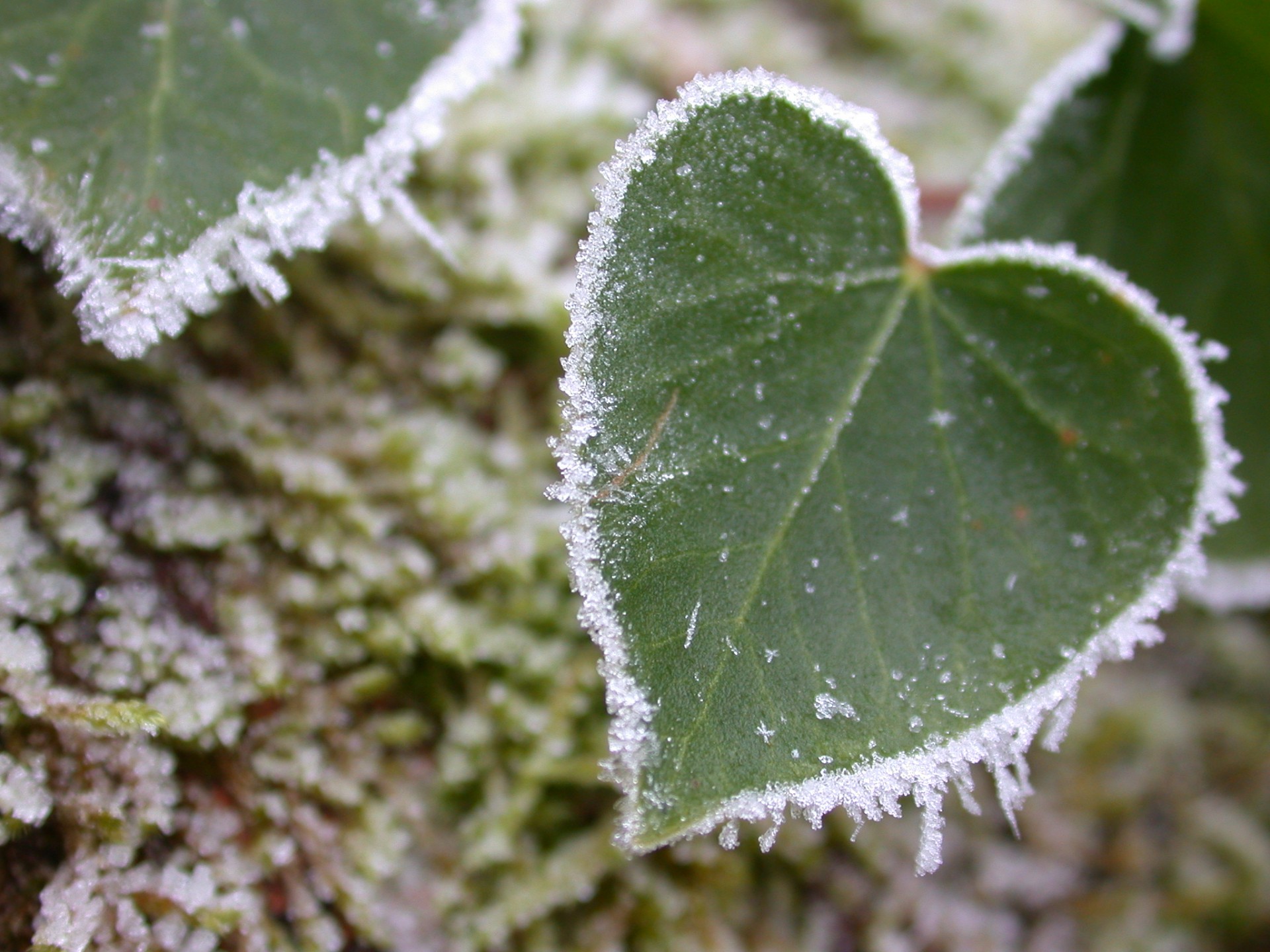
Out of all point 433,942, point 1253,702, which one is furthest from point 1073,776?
point 433,942

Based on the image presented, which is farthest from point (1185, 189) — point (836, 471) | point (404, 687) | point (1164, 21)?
point (404, 687)

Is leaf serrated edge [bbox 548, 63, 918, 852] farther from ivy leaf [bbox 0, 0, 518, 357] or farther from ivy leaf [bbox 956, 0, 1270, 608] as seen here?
ivy leaf [bbox 956, 0, 1270, 608]

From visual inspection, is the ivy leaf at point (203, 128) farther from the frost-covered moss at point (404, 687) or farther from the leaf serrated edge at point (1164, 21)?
the leaf serrated edge at point (1164, 21)

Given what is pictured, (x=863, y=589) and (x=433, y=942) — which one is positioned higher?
(x=863, y=589)

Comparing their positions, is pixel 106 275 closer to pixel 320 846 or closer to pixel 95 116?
pixel 95 116

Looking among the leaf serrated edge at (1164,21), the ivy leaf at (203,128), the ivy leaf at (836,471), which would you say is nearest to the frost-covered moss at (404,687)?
the ivy leaf at (203,128)

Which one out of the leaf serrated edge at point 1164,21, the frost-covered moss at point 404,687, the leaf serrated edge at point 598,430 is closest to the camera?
the leaf serrated edge at point 598,430

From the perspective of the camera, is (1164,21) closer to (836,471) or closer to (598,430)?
(836,471)
